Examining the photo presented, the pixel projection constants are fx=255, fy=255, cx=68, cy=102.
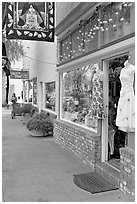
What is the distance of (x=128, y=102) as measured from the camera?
404cm

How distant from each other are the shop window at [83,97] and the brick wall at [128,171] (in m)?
1.29

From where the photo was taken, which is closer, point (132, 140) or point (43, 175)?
point (132, 140)

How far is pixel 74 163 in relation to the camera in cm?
609

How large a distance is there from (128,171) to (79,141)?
7.88 ft

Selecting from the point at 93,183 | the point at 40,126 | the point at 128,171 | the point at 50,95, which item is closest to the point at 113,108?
the point at 93,183

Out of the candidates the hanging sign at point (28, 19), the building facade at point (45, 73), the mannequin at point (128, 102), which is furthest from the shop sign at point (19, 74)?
the mannequin at point (128, 102)

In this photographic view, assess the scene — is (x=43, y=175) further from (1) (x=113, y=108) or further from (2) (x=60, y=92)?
(2) (x=60, y=92)

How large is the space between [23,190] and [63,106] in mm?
4425

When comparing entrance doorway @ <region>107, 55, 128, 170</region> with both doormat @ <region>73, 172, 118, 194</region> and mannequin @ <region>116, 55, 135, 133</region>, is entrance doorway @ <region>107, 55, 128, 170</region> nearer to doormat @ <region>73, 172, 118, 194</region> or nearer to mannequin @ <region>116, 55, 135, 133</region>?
doormat @ <region>73, 172, 118, 194</region>

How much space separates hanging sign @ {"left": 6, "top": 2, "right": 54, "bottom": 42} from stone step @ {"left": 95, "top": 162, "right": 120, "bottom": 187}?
3.96m

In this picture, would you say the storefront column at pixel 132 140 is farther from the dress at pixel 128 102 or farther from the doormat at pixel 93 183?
the doormat at pixel 93 183

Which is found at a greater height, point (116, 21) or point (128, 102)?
point (116, 21)

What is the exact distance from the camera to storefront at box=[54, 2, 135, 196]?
14.2 ft

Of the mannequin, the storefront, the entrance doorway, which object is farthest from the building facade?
the mannequin
